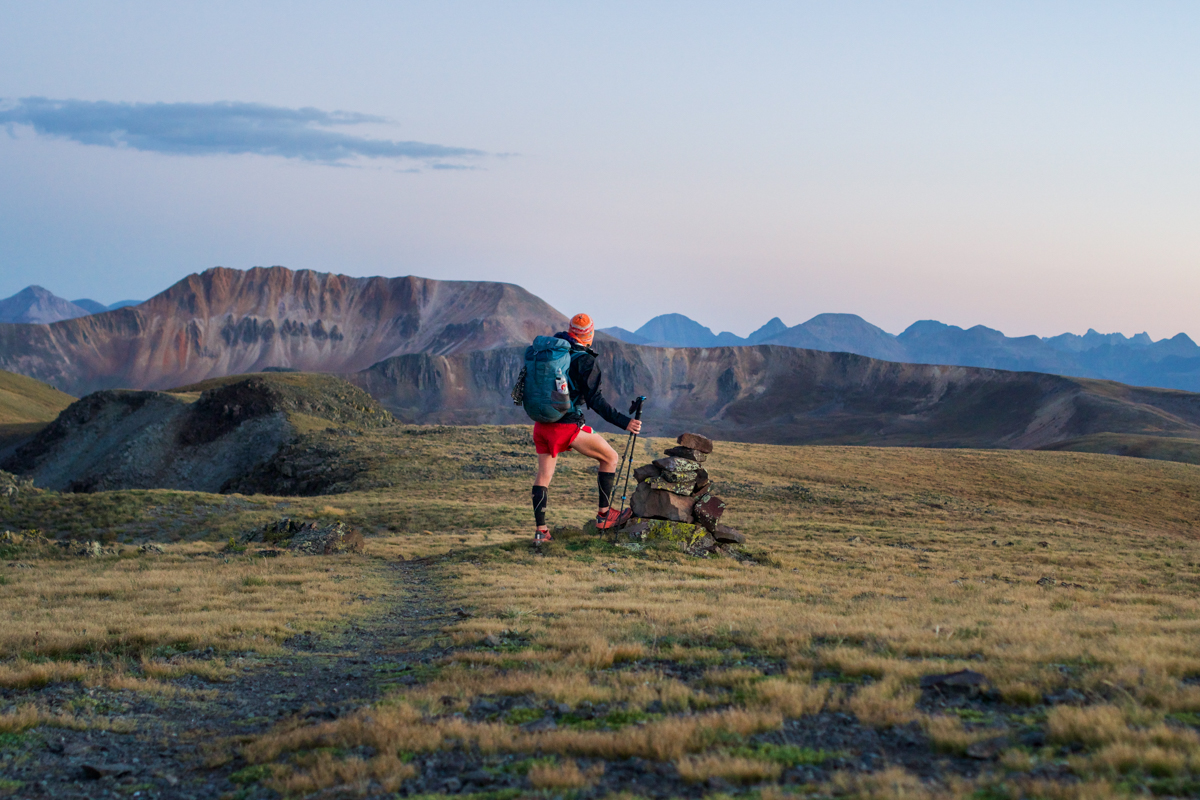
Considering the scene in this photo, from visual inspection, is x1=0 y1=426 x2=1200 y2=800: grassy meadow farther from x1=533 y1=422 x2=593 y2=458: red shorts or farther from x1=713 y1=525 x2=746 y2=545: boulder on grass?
x1=533 y1=422 x2=593 y2=458: red shorts

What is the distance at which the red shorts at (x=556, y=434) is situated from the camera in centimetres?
1384

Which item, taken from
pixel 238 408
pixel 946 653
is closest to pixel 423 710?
pixel 946 653

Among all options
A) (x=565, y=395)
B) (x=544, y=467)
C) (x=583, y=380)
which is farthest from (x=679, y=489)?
(x=565, y=395)

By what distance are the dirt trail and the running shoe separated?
633 centimetres

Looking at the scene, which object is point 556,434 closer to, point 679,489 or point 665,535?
point 679,489

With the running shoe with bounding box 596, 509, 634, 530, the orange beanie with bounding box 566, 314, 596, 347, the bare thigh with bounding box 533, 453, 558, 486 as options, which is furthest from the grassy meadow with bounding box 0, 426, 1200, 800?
the orange beanie with bounding box 566, 314, 596, 347

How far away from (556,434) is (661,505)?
3.37 meters

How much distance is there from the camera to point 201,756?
547cm

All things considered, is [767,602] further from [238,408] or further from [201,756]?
[238,408]

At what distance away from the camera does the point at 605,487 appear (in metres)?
15.4

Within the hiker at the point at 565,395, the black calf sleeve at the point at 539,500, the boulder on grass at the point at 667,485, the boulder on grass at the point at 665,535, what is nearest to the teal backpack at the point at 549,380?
the hiker at the point at 565,395

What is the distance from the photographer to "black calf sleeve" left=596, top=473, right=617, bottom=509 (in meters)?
15.0

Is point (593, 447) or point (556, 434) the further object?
point (593, 447)

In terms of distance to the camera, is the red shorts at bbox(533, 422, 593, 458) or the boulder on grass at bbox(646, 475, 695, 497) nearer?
the red shorts at bbox(533, 422, 593, 458)
